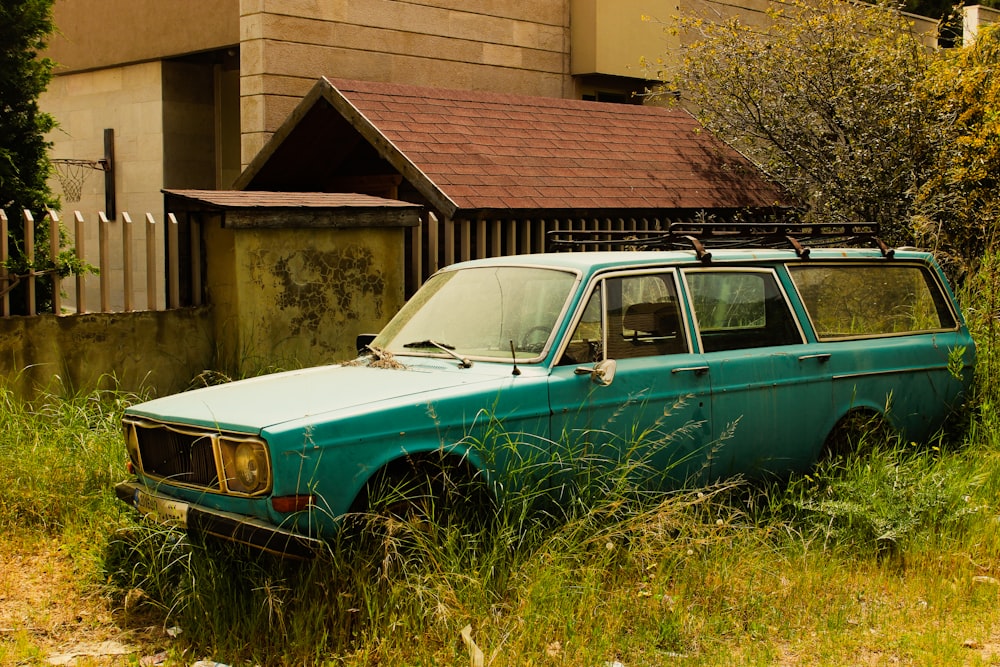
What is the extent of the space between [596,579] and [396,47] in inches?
438

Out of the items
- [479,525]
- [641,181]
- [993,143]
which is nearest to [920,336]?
[479,525]

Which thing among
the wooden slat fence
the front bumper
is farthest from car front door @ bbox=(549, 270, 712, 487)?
the wooden slat fence

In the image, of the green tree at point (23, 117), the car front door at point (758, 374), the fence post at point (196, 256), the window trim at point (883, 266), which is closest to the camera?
the car front door at point (758, 374)

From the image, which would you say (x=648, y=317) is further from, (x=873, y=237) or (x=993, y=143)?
(x=993, y=143)

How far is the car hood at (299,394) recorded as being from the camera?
4680 mm

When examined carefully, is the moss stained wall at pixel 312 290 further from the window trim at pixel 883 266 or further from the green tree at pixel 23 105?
the window trim at pixel 883 266

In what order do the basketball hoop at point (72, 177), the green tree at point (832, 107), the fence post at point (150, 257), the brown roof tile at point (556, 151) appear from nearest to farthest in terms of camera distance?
1. the fence post at point (150, 257)
2. the brown roof tile at point (556, 151)
3. the green tree at point (832, 107)
4. the basketball hoop at point (72, 177)

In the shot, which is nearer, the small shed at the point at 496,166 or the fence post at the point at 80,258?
the fence post at the point at 80,258

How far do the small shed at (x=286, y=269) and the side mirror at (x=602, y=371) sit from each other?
3737 millimetres

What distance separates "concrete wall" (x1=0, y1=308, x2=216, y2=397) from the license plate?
2906 millimetres

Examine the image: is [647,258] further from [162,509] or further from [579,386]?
[162,509]

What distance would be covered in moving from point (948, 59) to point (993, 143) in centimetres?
204

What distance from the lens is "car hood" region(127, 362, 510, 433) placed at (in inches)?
184

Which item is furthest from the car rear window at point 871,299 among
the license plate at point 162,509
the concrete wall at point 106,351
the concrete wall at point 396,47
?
the concrete wall at point 396,47
